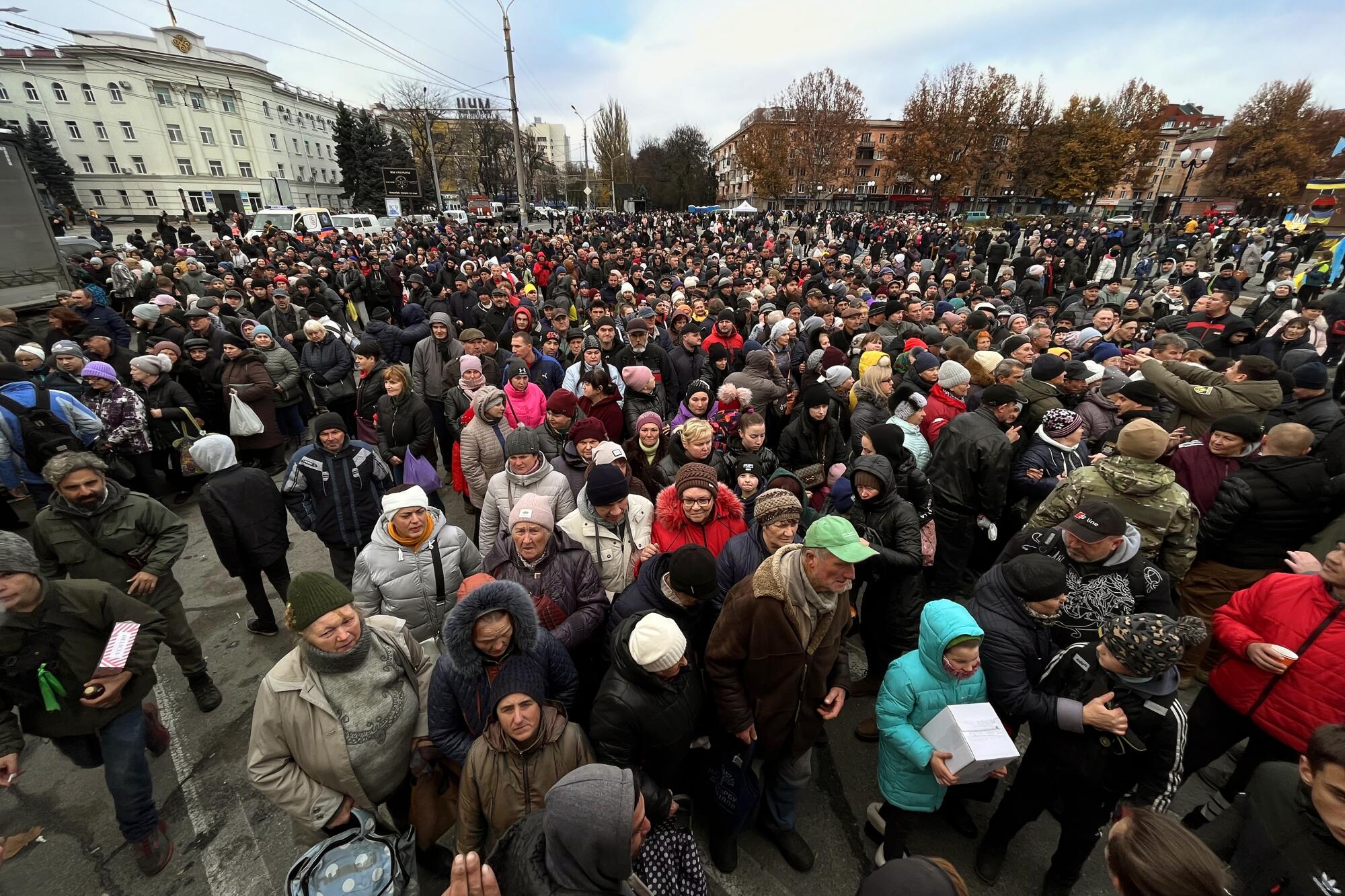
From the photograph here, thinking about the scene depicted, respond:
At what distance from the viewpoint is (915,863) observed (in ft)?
4.68

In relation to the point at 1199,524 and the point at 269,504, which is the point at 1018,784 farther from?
the point at 269,504

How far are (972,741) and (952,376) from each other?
347cm

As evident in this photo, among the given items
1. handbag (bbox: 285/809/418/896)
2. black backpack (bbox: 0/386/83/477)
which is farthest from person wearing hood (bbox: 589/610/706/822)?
black backpack (bbox: 0/386/83/477)

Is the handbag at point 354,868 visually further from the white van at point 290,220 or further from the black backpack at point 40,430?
the white van at point 290,220

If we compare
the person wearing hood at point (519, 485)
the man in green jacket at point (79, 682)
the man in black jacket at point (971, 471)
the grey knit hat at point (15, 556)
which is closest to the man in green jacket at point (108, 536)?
the man in green jacket at point (79, 682)

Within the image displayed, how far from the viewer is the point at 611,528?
3451 millimetres

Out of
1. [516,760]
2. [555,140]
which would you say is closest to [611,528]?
[516,760]

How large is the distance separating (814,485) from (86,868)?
16.9ft

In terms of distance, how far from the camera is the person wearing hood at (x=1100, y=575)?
277 centimetres

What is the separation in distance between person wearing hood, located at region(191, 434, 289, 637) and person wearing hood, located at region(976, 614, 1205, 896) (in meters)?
4.90

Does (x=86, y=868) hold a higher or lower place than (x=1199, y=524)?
lower

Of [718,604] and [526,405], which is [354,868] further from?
[526,405]

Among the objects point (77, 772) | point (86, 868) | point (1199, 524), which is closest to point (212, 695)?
point (77, 772)

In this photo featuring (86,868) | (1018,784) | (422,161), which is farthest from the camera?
(422,161)
